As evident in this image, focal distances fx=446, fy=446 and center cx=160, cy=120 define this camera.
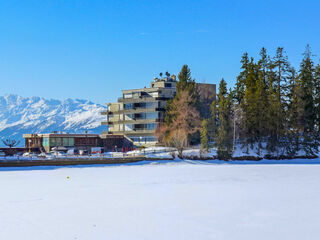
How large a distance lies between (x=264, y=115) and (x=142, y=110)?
111 feet

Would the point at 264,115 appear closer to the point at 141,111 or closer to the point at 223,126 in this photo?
the point at 223,126

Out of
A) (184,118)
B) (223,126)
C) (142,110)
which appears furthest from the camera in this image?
(142,110)

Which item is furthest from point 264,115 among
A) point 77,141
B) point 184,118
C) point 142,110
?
point 77,141

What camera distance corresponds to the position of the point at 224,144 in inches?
2790

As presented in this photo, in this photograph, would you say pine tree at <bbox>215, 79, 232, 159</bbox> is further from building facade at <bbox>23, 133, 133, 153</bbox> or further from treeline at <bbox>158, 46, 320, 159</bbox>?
building facade at <bbox>23, 133, 133, 153</bbox>

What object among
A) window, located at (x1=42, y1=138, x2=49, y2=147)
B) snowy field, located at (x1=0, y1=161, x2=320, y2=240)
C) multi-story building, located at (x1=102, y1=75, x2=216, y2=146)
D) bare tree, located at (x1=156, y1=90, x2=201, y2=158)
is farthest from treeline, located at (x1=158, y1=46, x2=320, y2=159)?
snowy field, located at (x1=0, y1=161, x2=320, y2=240)

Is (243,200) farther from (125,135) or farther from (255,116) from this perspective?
(125,135)

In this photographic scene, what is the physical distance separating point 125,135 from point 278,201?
81.7 meters

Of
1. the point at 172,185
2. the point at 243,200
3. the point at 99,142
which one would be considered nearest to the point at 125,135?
the point at 99,142

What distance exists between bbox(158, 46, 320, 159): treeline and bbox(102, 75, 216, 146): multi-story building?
58.2ft

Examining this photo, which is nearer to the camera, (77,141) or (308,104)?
(308,104)

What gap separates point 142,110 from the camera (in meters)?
102

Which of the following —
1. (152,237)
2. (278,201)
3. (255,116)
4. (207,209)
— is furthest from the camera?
(255,116)

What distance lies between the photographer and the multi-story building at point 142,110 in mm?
99562
